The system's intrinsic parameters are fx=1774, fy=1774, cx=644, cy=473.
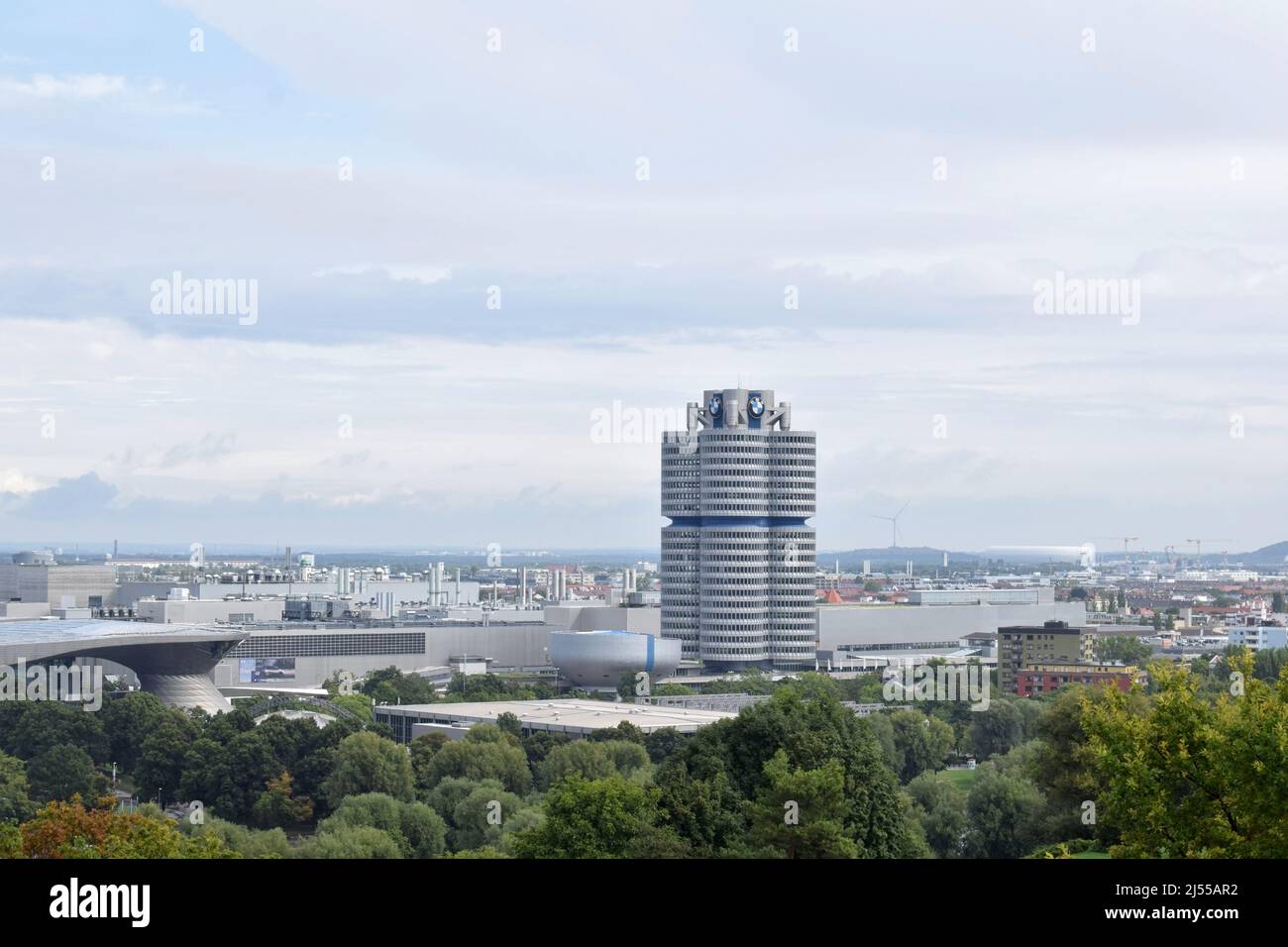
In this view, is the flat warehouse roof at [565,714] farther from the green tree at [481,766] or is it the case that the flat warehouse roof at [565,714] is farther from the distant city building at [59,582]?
the distant city building at [59,582]

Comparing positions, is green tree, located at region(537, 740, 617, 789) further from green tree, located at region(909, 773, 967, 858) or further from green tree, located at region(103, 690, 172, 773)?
green tree, located at region(103, 690, 172, 773)

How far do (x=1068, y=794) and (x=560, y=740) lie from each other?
112 feet

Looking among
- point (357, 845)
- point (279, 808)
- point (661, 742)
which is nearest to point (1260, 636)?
point (661, 742)

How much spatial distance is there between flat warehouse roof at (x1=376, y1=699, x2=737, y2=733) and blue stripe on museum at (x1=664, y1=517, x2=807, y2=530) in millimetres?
33789

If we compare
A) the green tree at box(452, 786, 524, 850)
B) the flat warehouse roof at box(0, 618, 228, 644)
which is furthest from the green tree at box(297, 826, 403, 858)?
the flat warehouse roof at box(0, 618, 228, 644)

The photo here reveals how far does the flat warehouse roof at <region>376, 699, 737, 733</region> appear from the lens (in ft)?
256

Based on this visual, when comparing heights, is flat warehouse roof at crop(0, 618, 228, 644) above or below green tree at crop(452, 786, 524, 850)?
above

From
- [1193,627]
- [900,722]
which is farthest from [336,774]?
[1193,627]

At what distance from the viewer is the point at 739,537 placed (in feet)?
407

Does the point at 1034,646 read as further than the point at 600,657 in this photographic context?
Yes

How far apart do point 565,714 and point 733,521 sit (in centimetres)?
4317

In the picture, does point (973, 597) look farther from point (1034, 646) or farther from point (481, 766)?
point (481, 766)

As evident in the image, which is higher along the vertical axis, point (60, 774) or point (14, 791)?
point (14, 791)
